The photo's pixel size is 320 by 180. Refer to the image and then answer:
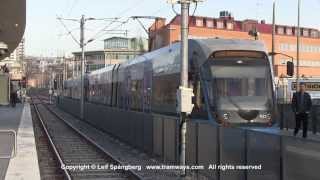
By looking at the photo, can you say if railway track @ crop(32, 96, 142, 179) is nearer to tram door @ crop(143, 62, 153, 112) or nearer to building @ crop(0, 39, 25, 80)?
tram door @ crop(143, 62, 153, 112)

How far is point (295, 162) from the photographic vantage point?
31.1 feet

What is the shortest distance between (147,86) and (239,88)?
7.26 m

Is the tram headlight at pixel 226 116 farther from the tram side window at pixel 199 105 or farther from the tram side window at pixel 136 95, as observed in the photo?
the tram side window at pixel 136 95

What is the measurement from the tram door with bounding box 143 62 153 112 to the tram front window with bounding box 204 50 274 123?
614 cm

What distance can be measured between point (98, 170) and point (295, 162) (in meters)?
8.33

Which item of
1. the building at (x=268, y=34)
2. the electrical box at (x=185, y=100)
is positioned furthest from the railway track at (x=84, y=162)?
the building at (x=268, y=34)

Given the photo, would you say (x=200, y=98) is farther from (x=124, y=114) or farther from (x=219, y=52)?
(x=124, y=114)

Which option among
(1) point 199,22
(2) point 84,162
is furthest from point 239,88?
(1) point 199,22

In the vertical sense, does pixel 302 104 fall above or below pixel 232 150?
above

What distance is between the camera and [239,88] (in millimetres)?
18969

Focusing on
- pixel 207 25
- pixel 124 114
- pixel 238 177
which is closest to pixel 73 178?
pixel 238 177

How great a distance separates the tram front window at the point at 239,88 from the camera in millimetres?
18625

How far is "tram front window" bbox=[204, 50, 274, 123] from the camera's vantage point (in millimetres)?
18625

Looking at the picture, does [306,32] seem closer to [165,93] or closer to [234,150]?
[165,93]
